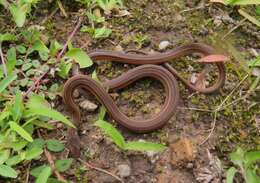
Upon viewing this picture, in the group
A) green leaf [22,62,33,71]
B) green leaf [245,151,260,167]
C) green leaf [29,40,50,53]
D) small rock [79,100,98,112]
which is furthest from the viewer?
green leaf [29,40,50,53]

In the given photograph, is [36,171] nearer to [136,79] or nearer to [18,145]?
[18,145]

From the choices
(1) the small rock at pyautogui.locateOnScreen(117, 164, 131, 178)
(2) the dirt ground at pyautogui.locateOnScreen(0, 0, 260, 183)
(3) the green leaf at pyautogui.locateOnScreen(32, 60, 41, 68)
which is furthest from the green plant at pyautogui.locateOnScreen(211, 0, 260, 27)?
(3) the green leaf at pyautogui.locateOnScreen(32, 60, 41, 68)

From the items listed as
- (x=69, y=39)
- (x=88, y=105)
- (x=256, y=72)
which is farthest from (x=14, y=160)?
(x=256, y=72)

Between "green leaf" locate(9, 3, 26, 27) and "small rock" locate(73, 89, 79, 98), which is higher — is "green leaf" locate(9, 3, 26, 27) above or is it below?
above

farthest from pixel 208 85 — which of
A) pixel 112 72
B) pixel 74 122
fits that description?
pixel 74 122

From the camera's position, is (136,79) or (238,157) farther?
(136,79)

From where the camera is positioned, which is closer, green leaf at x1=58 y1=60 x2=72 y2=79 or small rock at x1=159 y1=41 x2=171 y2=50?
green leaf at x1=58 y1=60 x2=72 y2=79

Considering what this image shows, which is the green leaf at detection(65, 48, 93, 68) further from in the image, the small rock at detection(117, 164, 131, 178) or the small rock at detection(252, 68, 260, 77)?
the small rock at detection(252, 68, 260, 77)
